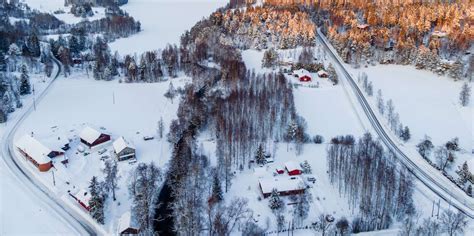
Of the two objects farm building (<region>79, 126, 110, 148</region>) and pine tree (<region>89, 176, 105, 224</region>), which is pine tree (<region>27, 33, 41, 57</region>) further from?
pine tree (<region>89, 176, 105, 224</region>)

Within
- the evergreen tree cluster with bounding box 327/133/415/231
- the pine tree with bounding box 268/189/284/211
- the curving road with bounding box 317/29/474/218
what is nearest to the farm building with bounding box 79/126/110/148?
the pine tree with bounding box 268/189/284/211

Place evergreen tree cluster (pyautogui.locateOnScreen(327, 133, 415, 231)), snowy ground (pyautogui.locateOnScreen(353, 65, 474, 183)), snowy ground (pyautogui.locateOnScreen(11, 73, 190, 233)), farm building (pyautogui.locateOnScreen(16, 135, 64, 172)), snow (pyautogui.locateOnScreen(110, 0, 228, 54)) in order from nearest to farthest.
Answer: evergreen tree cluster (pyautogui.locateOnScreen(327, 133, 415, 231)), snowy ground (pyautogui.locateOnScreen(11, 73, 190, 233)), farm building (pyautogui.locateOnScreen(16, 135, 64, 172)), snowy ground (pyautogui.locateOnScreen(353, 65, 474, 183)), snow (pyautogui.locateOnScreen(110, 0, 228, 54))

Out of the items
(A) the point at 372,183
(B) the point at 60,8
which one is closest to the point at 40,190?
(A) the point at 372,183

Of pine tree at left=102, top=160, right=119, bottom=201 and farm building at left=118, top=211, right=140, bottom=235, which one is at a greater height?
pine tree at left=102, top=160, right=119, bottom=201

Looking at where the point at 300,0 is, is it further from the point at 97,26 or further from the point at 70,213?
the point at 70,213

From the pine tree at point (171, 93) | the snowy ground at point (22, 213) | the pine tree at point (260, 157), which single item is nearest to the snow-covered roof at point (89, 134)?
the snowy ground at point (22, 213)

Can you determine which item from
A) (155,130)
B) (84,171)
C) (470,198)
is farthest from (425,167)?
(84,171)

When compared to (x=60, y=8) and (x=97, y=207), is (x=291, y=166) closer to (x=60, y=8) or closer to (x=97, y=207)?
(x=97, y=207)
